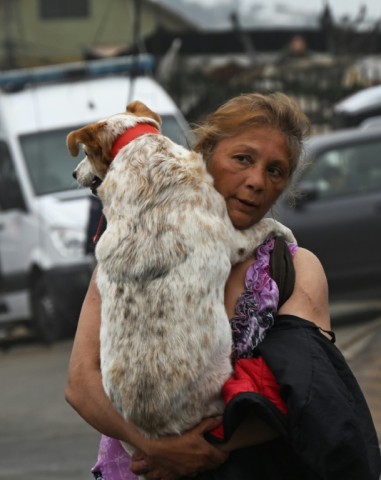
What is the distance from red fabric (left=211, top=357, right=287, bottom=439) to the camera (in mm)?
2688

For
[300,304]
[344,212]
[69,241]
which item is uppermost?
[300,304]

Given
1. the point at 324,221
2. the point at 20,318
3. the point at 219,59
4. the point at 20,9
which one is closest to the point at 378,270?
the point at 324,221

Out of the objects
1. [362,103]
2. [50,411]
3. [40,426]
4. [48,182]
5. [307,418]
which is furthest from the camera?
[362,103]

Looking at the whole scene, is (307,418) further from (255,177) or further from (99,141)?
(99,141)

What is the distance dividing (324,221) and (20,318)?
344 cm

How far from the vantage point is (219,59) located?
73.7 feet

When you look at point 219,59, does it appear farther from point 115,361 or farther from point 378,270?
point 115,361

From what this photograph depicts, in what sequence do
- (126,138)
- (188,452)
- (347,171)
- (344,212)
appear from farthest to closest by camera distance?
(347,171) < (344,212) < (126,138) < (188,452)

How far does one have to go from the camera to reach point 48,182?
12922 mm

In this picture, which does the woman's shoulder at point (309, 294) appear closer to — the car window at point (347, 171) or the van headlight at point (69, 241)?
the car window at point (347, 171)

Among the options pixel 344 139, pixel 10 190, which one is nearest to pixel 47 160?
pixel 10 190

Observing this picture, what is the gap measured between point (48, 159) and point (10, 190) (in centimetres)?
48

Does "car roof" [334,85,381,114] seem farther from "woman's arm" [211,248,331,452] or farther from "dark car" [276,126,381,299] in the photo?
"woman's arm" [211,248,331,452]

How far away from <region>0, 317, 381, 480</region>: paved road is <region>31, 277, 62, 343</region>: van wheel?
0.19 metres
